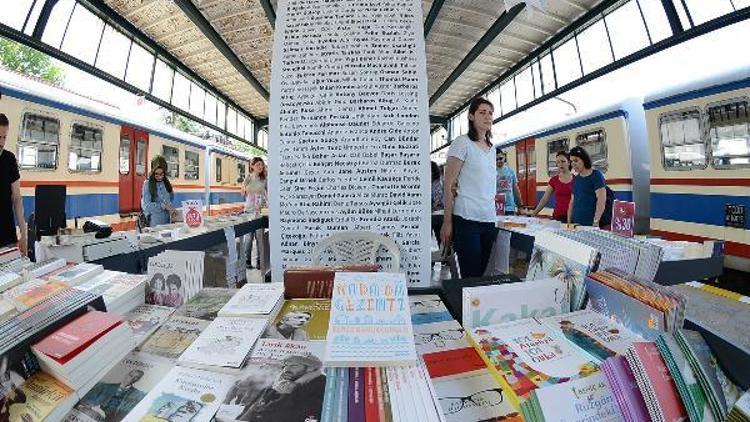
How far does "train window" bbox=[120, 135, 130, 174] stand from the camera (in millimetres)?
5980

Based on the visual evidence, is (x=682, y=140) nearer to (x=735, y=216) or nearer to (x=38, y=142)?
(x=735, y=216)

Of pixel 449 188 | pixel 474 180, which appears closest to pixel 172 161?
pixel 449 188

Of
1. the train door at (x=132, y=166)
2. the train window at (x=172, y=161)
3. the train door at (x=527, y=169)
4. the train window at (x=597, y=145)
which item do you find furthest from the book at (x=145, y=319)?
the train door at (x=527, y=169)

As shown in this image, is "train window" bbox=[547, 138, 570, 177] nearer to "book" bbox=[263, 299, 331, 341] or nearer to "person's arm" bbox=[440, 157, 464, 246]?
"person's arm" bbox=[440, 157, 464, 246]

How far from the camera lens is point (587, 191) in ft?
11.7

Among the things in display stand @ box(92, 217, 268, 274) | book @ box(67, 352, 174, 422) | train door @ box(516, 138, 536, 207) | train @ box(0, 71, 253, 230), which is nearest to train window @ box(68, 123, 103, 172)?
train @ box(0, 71, 253, 230)

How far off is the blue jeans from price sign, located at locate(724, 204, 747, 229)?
142 inches

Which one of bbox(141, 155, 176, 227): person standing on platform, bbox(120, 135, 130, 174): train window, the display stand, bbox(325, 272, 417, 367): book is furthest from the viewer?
bbox(120, 135, 130, 174): train window

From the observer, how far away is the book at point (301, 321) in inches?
34.8

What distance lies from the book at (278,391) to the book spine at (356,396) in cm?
5

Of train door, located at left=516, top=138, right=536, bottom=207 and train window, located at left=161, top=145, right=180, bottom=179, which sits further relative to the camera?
train door, located at left=516, top=138, right=536, bottom=207

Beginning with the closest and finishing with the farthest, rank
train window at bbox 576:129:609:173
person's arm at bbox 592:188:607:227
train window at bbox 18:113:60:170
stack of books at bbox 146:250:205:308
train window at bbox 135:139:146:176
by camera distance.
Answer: stack of books at bbox 146:250:205:308 → person's arm at bbox 592:188:607:227 → train window at bbox 18:113:60:170 → train window at bbox 576:129:609:173 → train window at bbox 135:139:146:176

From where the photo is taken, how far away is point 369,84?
1.73 meters

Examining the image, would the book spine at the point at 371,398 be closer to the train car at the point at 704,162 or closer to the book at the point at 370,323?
the book at the point at 370,323
